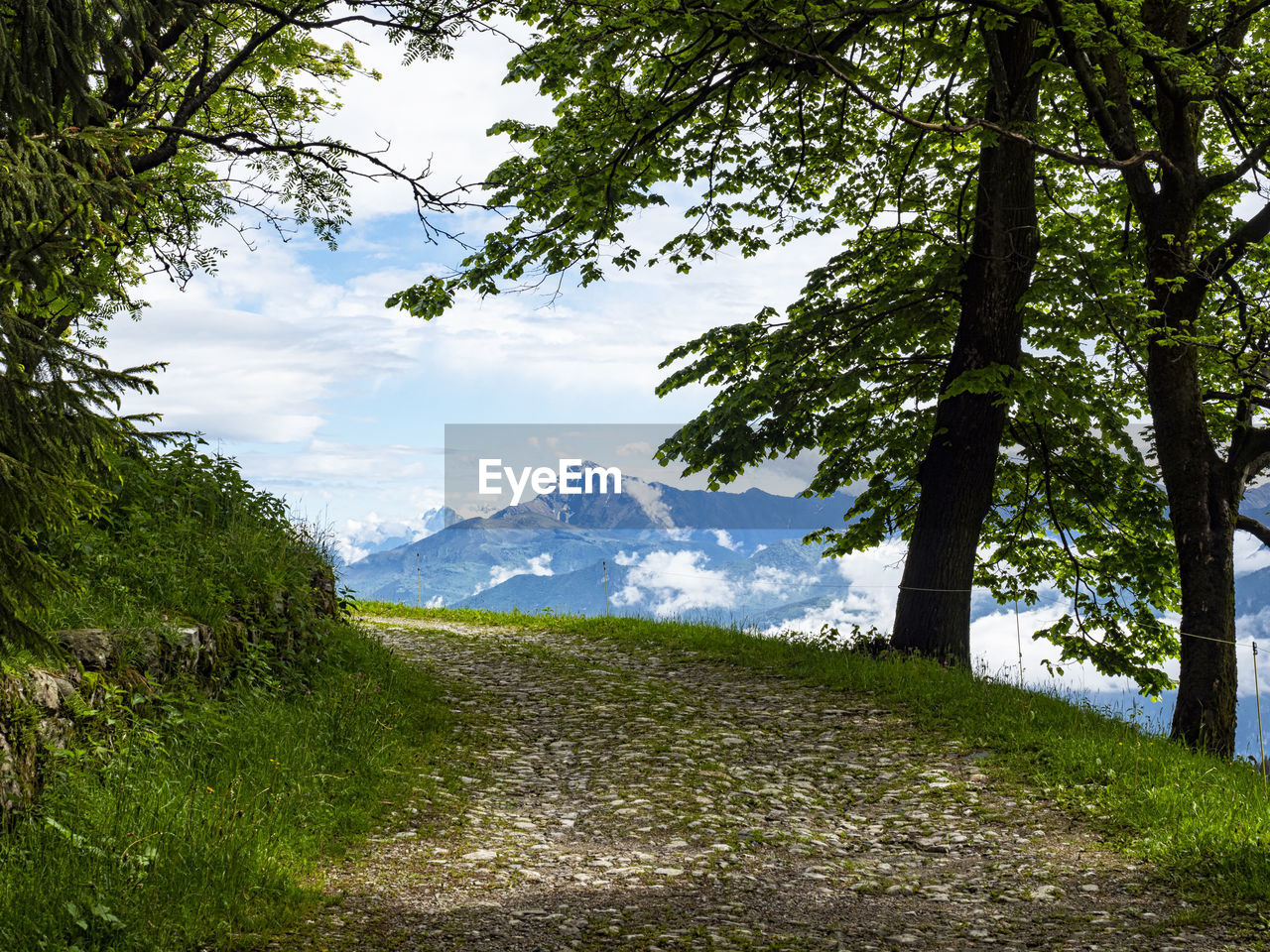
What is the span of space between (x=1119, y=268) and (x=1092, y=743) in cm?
695

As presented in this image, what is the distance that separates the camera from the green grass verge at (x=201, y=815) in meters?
5.02

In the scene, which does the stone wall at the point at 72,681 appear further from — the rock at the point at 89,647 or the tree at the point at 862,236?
the tree at the point at 862,236

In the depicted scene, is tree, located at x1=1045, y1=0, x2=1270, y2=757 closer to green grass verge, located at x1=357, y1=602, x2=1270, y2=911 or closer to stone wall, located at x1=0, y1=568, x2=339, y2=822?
green grass verge, located at x1=357, y1=602, x2=1270, y2=911

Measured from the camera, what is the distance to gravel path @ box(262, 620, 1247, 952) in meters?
5.70

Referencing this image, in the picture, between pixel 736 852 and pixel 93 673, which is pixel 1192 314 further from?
pixel 93 673

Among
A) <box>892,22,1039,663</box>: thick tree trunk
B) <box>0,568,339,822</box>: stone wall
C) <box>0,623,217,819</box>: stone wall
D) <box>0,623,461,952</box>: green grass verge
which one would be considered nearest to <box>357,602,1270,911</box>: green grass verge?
<box>892,22,1039,663</box>: thick tree trunk

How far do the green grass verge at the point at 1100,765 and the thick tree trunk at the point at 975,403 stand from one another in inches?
42.0

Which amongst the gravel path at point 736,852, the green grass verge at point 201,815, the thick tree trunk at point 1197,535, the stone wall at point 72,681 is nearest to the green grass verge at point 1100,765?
the gravel path at point 736,852

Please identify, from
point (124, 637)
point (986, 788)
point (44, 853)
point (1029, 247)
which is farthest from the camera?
point (1029, 247)

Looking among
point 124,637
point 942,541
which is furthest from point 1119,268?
point 124,637

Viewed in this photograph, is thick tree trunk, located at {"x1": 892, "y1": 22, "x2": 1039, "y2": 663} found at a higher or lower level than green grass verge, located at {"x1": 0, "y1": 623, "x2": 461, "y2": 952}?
higher

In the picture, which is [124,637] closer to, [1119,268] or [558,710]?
[558,710]

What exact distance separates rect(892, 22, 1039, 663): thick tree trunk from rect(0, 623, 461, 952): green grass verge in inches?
291

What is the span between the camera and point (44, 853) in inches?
211
